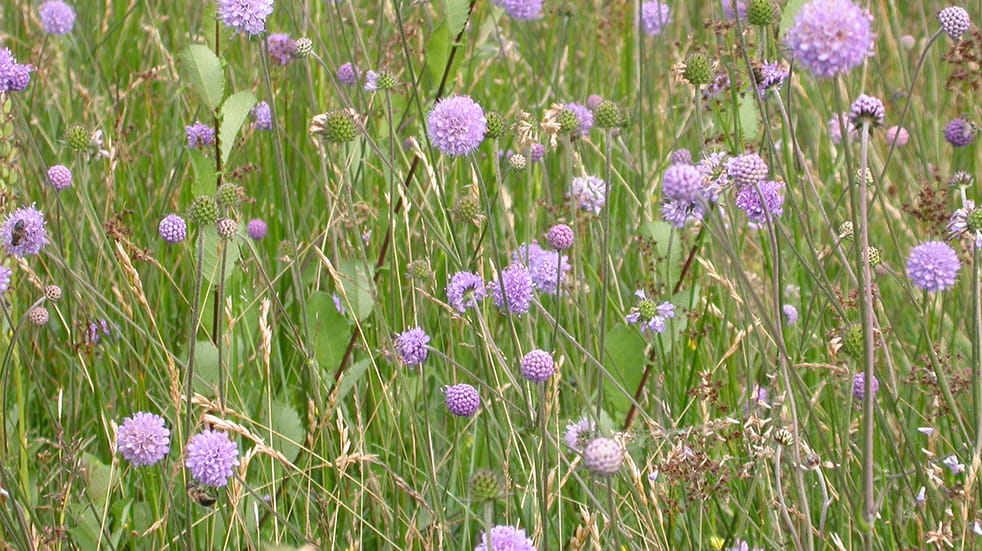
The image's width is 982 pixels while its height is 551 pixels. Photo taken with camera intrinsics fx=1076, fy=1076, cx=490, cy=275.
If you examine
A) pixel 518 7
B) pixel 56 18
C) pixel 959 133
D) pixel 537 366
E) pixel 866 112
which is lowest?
pixel 537 366

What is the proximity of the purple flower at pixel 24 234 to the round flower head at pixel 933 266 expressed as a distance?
146cm

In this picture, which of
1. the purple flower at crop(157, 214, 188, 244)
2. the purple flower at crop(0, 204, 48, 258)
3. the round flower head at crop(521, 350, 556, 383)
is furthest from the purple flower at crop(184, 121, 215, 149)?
the round flower head at crop(521, 350, 556, 383)

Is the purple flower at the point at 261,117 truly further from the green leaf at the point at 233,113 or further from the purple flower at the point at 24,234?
the purple flower at the point at 24,234

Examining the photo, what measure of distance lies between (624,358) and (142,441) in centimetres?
93

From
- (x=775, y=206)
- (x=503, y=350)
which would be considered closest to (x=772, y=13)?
(x=775, y=206)

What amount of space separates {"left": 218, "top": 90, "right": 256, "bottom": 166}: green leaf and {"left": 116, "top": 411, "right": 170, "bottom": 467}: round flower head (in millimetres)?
712

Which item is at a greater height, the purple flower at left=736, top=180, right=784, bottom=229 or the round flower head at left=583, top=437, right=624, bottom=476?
the purple flower at left=736, top=180, right=784, bottom=229

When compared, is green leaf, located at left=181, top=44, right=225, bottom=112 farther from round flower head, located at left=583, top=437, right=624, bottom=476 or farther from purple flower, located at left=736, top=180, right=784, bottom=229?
round flower head, located at left=583, top=437, right=624, bottom=476

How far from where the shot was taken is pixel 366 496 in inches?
81.2

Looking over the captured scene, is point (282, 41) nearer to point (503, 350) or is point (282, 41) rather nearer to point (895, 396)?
point (503, 350)

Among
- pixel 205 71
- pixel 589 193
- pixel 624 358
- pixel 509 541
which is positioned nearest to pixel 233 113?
pixel 205 71

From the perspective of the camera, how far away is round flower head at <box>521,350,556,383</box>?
1562mm

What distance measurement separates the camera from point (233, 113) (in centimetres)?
219

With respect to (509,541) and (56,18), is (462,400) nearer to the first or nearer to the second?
(509,541)
